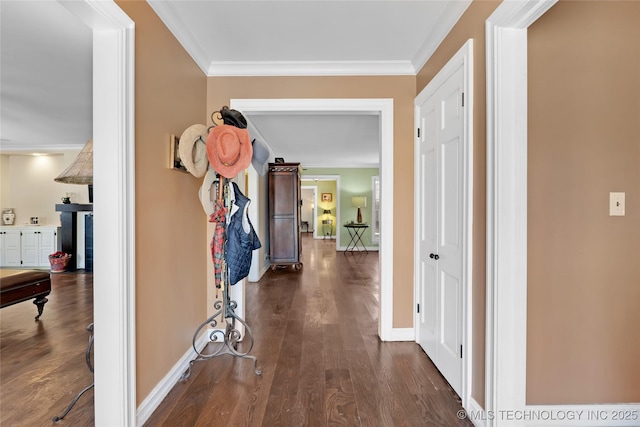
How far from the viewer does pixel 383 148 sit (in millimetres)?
2773

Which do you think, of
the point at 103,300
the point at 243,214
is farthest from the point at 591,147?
the point at 103,300

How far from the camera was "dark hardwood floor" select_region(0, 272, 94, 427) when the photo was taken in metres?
1.85

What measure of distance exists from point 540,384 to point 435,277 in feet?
2.84

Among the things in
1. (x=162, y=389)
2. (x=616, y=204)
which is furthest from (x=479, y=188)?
(x=162, y=389)

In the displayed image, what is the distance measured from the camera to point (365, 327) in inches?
124

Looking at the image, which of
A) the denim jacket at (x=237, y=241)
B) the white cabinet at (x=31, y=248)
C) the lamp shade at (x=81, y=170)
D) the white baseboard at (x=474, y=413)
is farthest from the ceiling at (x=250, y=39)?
the white cabinet at (x=31, y=248)

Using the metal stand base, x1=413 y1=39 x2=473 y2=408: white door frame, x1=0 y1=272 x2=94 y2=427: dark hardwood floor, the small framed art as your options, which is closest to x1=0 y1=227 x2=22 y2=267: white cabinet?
x1=0 y1=272 x2=94 y2=427: dark hardwood floor

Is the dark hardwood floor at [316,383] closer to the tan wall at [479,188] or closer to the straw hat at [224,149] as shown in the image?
the tan wall at [479,188]

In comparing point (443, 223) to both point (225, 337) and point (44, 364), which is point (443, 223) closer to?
point (225, 337)

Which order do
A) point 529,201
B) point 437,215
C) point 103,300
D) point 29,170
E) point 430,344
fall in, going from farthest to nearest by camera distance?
point 29,170 → point 430,344 → point 437,215 → point 529,201 → point 103,300

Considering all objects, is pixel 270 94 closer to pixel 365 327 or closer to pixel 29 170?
pixel 365 327

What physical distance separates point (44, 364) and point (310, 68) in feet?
10.9

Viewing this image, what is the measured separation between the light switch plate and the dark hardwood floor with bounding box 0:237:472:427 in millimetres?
1440

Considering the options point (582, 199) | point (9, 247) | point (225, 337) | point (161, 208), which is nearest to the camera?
point (582, 199)
